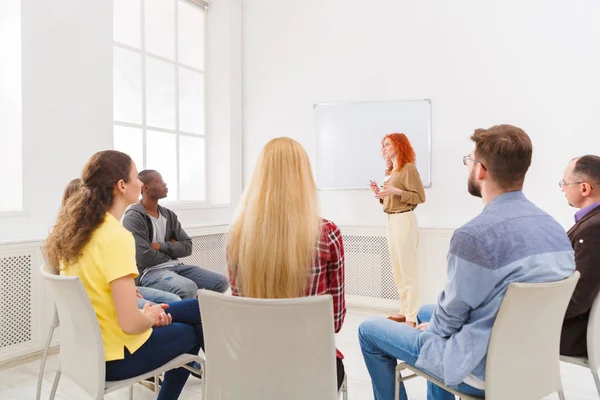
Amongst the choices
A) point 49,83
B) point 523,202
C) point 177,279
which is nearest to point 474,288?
point 523,202

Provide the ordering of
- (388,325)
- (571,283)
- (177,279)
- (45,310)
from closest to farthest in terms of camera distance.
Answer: (571,283)
(388,325)
(177,279)
(45,310)

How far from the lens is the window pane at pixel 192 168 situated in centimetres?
454

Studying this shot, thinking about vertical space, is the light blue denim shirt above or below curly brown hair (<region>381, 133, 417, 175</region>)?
below

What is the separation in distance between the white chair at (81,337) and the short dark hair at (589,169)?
203 cm

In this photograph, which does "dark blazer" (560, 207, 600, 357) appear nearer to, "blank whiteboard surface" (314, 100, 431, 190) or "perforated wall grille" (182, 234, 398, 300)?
"blank whiteboard surface" (314, 100, 431, 190)

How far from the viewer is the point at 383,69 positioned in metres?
4.07

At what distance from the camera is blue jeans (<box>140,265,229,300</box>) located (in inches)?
103

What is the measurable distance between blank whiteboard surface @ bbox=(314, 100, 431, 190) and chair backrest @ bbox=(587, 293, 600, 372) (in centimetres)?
234

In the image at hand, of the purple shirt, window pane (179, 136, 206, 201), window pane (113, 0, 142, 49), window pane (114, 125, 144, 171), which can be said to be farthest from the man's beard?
window pane (179, 136, 206, 201)

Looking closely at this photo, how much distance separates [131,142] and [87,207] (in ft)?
8.15

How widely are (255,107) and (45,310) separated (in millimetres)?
2789

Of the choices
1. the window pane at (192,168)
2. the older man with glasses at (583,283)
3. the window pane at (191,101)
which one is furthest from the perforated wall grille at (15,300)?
the older man with glasses at (583,283)

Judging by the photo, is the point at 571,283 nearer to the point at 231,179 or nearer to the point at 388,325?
the point at 388,325

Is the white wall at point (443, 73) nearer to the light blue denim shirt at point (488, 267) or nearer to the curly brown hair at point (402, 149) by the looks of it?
the curly brown hair at point (402, 149)
